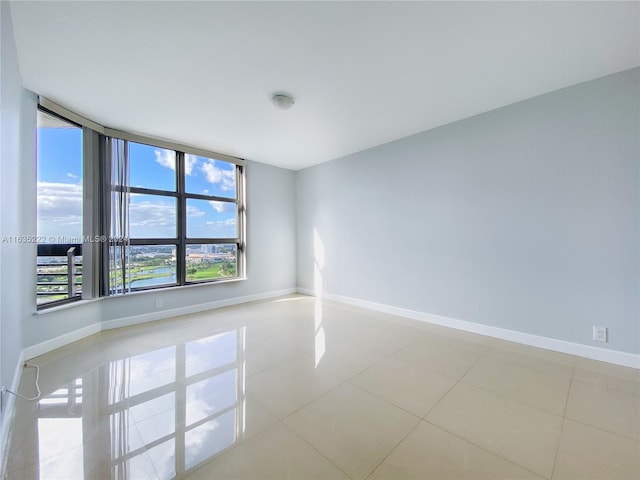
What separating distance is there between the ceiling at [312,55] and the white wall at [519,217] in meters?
0.37

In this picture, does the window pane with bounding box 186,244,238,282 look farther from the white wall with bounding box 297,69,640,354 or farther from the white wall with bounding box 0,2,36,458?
the white wall with bounding box 297,69,640,354

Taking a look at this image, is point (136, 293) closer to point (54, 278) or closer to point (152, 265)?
point (152, 265)

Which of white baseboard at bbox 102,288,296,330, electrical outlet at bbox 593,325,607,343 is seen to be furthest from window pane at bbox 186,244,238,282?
electrical outlet at bbox 593,325,607,343

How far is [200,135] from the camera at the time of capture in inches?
141

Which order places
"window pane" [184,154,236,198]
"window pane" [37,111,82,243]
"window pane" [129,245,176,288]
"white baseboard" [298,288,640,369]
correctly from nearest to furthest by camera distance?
1. "white baseboard" [298,288,640,369]
2. "window pane" [37,111,82,243]
3. "window pane" [129,245,176,288]
4. "window pane" [184,154,236,198]

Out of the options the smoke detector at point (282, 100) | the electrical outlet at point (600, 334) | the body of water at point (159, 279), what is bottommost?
the electrical outlet at point (600, 334)

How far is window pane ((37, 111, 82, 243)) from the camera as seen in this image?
2.70 m

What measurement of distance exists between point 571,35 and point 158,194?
15.3 ft

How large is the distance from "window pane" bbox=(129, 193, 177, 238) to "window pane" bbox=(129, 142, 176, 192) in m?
0.18

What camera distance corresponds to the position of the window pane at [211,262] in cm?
411

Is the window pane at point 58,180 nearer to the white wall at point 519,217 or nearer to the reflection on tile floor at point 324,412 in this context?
the reflection on tile floor at point 324,412

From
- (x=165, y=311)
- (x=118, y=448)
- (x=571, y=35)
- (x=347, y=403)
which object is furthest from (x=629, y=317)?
(x=165, y=311)

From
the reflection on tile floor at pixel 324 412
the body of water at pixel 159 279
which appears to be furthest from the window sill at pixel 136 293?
the reflection on tile floor at pixel 324 412

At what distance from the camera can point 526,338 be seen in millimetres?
2756
